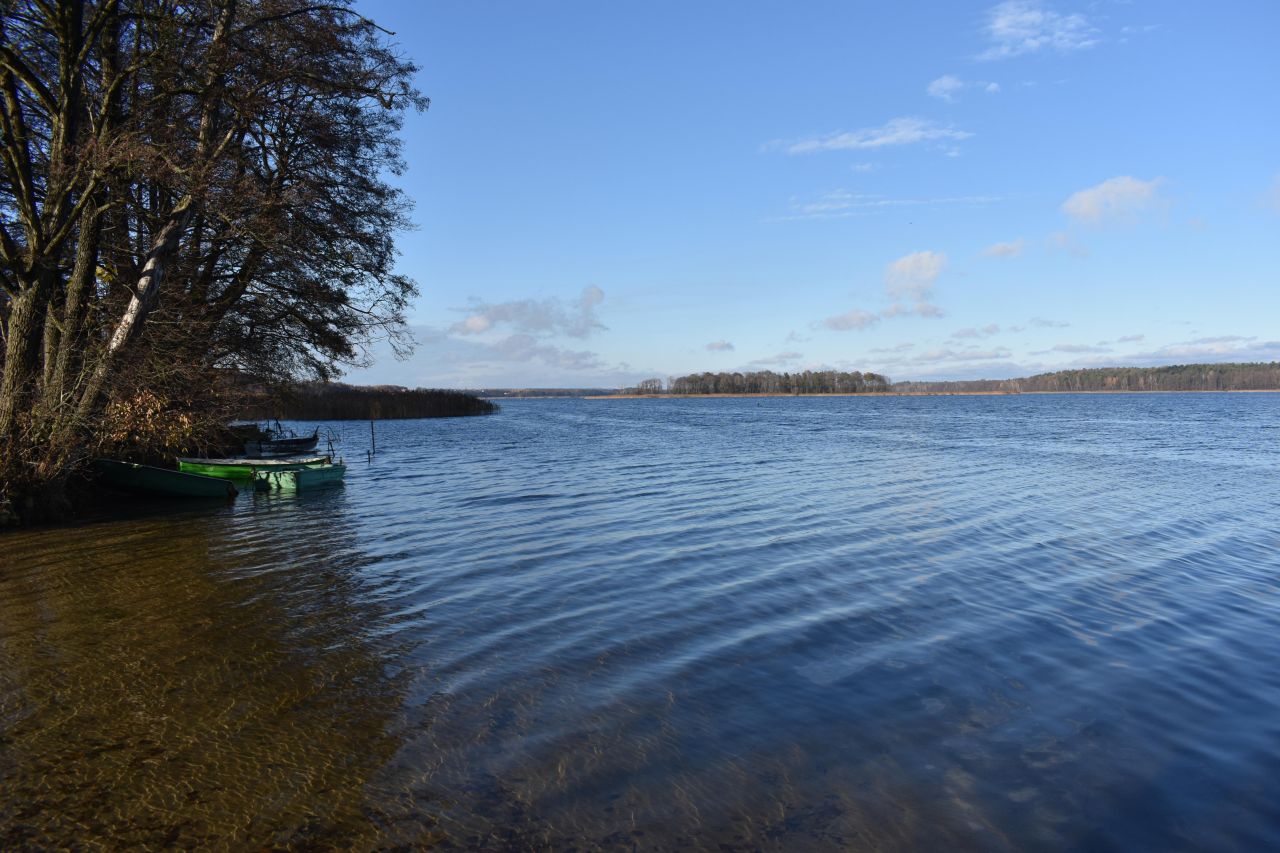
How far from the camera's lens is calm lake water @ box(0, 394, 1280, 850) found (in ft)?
14.4

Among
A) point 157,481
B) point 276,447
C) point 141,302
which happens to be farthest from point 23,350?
point 276,447

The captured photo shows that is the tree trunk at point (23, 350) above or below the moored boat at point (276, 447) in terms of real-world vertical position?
above

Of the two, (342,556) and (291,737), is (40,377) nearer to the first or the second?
(342,556)

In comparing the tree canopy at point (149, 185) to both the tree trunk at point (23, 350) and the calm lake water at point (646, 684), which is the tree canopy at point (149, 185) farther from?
the calm lake water at point (646, 684)

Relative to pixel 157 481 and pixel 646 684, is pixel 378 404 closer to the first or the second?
pixel 157 481

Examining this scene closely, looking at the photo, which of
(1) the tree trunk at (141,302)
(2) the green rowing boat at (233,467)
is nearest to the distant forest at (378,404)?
(2) the green rowing boat at (233,467)

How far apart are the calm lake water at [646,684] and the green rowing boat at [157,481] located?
2960 millimetres

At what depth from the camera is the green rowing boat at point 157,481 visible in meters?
16.6

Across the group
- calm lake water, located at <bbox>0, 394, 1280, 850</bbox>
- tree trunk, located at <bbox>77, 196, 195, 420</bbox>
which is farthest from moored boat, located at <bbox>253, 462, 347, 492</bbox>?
tree trunk, located at <bbox>77, 196, 195, 420</bbox>

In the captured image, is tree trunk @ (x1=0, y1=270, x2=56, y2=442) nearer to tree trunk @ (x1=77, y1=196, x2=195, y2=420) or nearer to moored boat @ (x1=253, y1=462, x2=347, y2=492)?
tree trunk @ (x1=77, y1=196, x2=195, y2=420)

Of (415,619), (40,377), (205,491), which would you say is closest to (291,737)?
(415,619)

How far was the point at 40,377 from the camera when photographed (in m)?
14.1

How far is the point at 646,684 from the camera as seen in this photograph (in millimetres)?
6410

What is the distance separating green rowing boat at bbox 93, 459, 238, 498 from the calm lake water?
9.71ft
